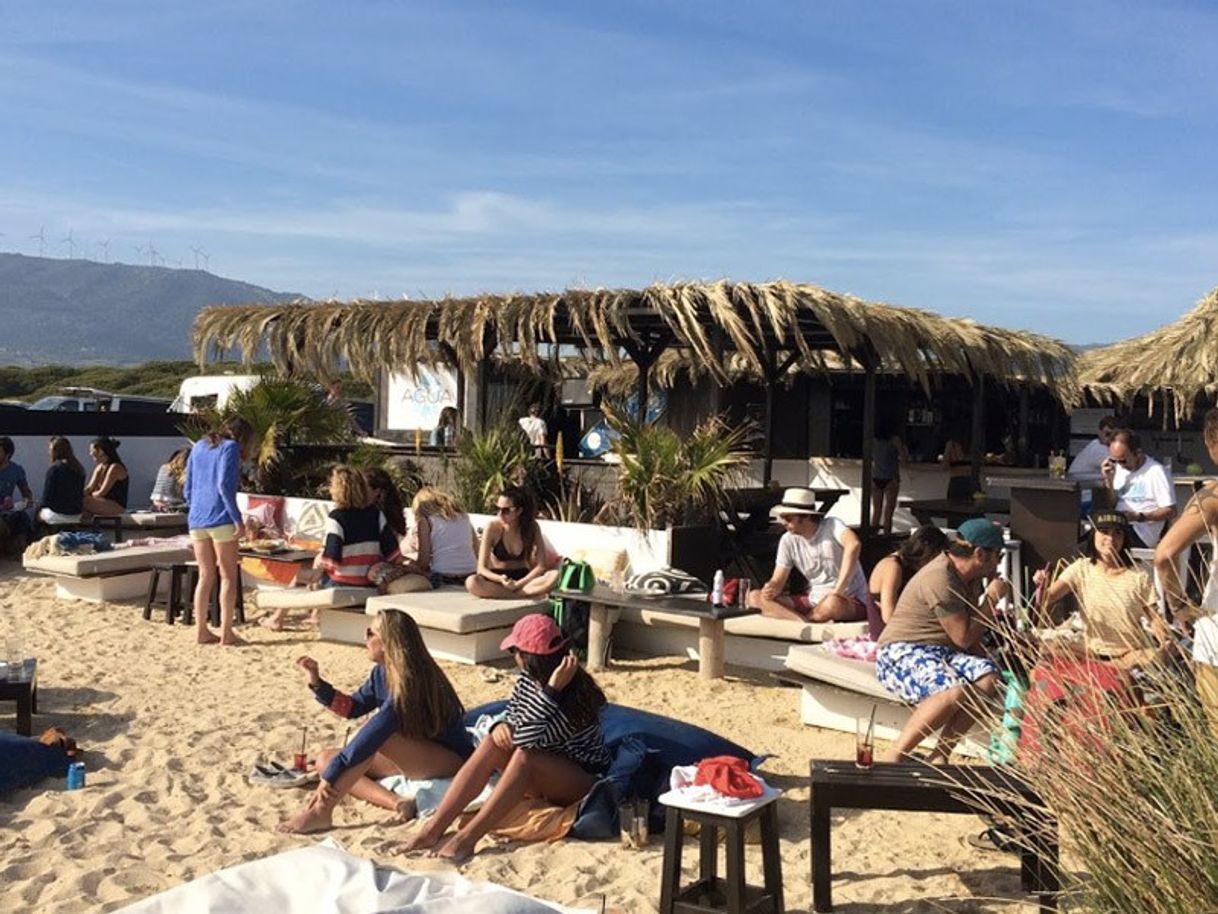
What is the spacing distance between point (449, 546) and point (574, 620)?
4.31 feet

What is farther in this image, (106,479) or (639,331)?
(106,479)

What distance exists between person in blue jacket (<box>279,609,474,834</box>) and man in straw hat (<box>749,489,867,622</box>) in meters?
2.74

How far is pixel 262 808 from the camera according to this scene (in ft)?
17.1

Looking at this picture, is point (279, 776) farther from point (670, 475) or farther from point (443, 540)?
point (670, 475)

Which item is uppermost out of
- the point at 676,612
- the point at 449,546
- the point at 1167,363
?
the point at 1167,363

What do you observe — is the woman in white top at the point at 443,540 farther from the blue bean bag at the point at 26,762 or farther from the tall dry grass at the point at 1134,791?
the tall dry grass at the point at 1134,791

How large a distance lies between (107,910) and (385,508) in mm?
4861

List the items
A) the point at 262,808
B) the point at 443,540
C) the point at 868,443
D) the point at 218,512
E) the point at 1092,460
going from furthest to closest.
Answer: the point at 868,443 → the point at 1092,460 → the point at 443,540 → the point at 218,512 → the point at 262,808

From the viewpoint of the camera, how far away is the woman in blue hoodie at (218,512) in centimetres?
838

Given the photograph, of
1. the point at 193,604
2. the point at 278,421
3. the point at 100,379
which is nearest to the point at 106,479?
the point at 278,421

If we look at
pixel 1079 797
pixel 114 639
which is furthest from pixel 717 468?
pixel 1079 797

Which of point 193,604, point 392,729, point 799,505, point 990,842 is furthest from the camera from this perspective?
point 193,604

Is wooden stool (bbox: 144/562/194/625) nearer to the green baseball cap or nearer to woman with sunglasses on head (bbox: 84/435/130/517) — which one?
woman with sunglasses on head (bbox: 84/435/130/517)

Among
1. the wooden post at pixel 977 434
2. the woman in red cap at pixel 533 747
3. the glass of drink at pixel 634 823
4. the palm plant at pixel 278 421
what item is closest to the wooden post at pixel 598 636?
the woman in red cap at pixel 533 747
